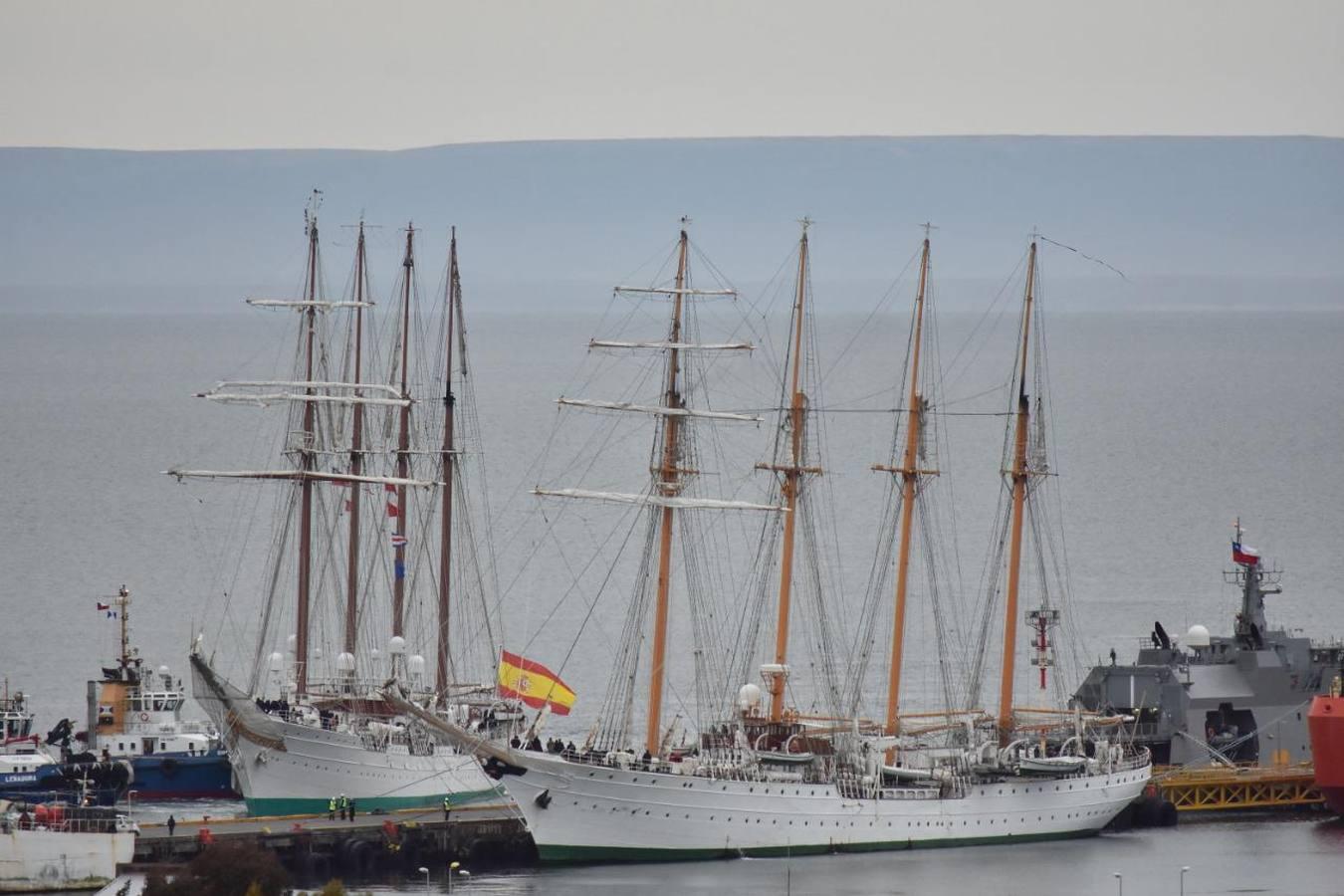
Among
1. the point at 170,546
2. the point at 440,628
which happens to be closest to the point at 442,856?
the point at 440,628

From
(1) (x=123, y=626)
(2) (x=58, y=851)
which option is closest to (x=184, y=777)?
(1) (x=123, y=626)

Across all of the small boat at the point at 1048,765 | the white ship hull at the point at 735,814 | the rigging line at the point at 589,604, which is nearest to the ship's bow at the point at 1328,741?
the small boat at the point at 1048,765

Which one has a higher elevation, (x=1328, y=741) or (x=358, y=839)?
(x=1328, y=741)

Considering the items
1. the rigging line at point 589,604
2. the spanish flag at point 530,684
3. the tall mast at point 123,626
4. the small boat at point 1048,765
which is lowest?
the small boat at point 1048,765

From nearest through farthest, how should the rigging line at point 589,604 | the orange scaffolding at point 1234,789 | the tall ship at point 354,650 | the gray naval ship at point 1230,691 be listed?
1. the tall ship at point 354,650
2. the orange scaffolding at point 1234,789
3. the gray naval ship at point 1230,691
4. the rigging line at point 589,604

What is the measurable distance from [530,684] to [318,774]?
776cm

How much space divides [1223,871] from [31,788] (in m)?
35.5

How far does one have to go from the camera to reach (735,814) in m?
84.0

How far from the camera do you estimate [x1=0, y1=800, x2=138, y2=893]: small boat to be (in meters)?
74.6

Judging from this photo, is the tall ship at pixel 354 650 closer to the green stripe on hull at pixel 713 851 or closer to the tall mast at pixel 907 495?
the green stripe on hull at pixel 713 851

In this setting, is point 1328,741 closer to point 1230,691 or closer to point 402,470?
point 1230,691

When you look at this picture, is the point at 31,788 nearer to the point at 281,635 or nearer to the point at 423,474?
the point at 423,474

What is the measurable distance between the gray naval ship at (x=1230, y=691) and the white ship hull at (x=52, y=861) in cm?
3514

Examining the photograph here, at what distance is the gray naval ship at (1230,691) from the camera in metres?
98.1
